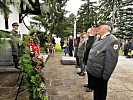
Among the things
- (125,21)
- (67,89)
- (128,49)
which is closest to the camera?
(67,89)

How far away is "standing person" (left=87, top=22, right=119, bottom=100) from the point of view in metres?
2.35

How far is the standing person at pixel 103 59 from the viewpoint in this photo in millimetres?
2350

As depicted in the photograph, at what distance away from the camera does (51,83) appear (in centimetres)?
438

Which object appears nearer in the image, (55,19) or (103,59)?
(103,59)

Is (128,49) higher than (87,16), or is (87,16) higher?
(87,16)

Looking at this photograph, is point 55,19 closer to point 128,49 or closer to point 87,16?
point 128,49

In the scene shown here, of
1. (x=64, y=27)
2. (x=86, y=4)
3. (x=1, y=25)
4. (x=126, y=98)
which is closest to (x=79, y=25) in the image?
(x=86, y=4)

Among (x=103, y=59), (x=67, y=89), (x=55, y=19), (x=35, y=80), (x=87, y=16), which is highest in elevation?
(x=87, y=16)

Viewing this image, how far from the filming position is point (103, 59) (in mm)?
2445

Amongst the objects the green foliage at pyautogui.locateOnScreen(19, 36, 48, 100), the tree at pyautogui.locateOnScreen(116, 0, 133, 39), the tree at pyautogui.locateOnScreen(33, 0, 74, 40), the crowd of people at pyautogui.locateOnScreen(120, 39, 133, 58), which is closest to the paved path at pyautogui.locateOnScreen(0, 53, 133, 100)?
the green foliage at pyautogui.locateOnScreen(19, 36, 48, 100)

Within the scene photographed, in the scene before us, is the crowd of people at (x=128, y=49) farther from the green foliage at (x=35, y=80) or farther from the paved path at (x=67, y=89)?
the green foliage at (x=35, y=80)

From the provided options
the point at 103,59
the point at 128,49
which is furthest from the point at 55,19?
the point at 103,59

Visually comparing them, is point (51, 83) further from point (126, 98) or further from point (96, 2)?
point (96, 2)

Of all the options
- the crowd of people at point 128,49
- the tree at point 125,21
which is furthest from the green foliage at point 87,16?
the crowd of people at point 128,49
